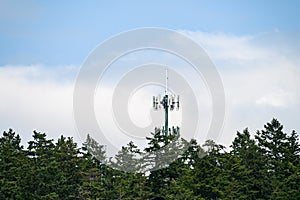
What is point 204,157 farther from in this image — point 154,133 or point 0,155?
point 0,155

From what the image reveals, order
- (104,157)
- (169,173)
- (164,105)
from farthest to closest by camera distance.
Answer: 1. (164,105)
2. (104,157)
3. (169,173)

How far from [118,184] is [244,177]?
20.8 feet

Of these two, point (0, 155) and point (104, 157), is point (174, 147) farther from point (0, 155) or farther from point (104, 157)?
point (0, 155)

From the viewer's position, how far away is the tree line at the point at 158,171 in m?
27.2

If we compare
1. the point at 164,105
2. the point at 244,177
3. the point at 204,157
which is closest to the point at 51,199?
the point at 204,157

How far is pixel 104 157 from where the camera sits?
103 feet

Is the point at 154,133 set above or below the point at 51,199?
above

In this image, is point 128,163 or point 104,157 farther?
point 104,157

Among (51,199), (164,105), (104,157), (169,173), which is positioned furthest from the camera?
(164,105)

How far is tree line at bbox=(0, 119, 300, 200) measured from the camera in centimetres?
2720

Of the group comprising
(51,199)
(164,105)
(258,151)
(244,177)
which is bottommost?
(51,199)

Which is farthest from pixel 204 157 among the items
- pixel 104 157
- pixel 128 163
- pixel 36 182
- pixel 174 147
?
pixel 36 182

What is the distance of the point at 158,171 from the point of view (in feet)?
94.5

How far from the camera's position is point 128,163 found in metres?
29.4
